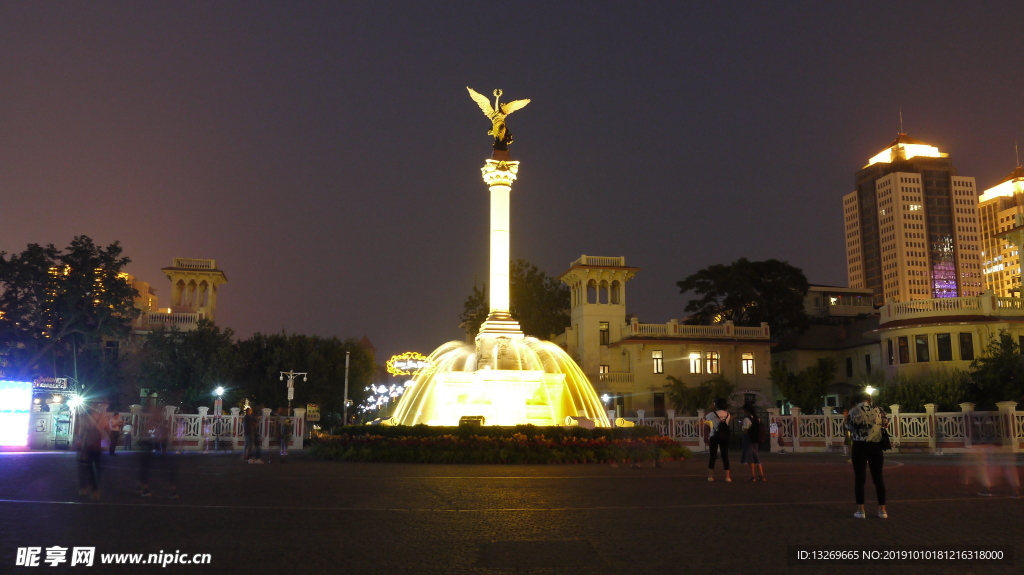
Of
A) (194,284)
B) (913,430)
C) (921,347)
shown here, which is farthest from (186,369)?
(921,347)

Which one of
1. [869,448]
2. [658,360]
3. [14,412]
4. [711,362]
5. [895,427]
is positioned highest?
[658,360]

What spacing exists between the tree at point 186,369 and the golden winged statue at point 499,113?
2627 centimetres

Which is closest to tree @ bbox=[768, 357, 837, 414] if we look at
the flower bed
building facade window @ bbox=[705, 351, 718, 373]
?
building facade window @ bbox=[705, 351, 718, 373]

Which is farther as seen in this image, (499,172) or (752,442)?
(499,172)

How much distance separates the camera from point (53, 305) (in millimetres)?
44031

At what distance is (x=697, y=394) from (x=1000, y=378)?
1671cm

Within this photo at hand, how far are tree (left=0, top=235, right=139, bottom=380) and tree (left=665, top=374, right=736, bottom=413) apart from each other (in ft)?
110

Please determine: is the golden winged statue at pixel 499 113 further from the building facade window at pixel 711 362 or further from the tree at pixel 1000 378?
the building facade window at pixel 711 362

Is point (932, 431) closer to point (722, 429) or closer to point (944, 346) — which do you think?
point (722, 429)

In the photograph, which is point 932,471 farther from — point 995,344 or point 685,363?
point 685,363

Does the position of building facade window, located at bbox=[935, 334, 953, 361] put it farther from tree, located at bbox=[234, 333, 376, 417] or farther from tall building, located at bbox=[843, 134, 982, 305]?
tall building, located at bbox=[843, 134, 982, 305]

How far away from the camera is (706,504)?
1182cm

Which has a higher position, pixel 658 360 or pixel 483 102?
pixel 483 102

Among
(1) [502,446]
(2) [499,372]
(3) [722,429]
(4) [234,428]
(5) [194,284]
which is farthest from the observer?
(5) [194,284]
